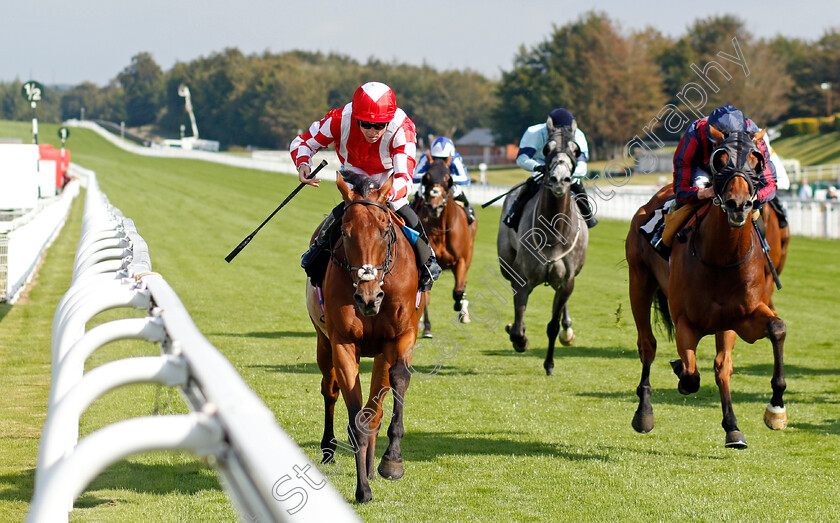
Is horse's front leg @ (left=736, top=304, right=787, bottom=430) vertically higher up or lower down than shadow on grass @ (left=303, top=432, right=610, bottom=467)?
higher up

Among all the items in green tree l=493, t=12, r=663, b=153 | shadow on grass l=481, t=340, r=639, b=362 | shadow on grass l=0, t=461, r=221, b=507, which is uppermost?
green tree l=493, t=12, r=663, b=153

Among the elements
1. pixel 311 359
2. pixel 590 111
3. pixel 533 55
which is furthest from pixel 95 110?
pixel 311 359

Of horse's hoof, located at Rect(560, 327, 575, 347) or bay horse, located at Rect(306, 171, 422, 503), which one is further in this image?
horse's hoof, located at Rect(560, 327, 575, 347)

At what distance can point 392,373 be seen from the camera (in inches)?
194

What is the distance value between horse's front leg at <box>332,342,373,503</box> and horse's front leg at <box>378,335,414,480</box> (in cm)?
19

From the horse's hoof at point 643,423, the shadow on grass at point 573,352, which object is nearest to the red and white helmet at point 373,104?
the horse's hoof at point 643,423

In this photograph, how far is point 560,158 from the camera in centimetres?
775

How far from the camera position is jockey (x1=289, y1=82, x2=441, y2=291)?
507 centimetres

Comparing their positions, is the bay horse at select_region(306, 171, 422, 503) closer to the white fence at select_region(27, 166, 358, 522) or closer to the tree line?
the white fence at select_region(27, 166, 358, 522)

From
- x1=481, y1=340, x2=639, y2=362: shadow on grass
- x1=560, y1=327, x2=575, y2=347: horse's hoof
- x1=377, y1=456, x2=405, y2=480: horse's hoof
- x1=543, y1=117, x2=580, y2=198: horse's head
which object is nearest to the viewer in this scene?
x1=377, y1=456, x2=405, y2=480: horse's hoof

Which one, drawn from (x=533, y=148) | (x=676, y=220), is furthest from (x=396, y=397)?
(x=533, y=148)

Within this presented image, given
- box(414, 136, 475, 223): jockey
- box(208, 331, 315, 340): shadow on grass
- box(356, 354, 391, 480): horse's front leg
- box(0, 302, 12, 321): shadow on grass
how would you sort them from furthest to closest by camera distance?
box(414, 136, 475, 223): jockey < box(0, 302, 12, 321): shadow on grass < box(208, 331, 315, 340): shadow on grass < box(356, 354, 391, 480): horse's front leg

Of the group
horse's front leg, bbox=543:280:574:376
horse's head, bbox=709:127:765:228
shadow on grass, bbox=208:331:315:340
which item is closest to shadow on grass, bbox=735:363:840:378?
horse's front leg, bbox=543:280:574:376

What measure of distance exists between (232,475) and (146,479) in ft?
10.3
